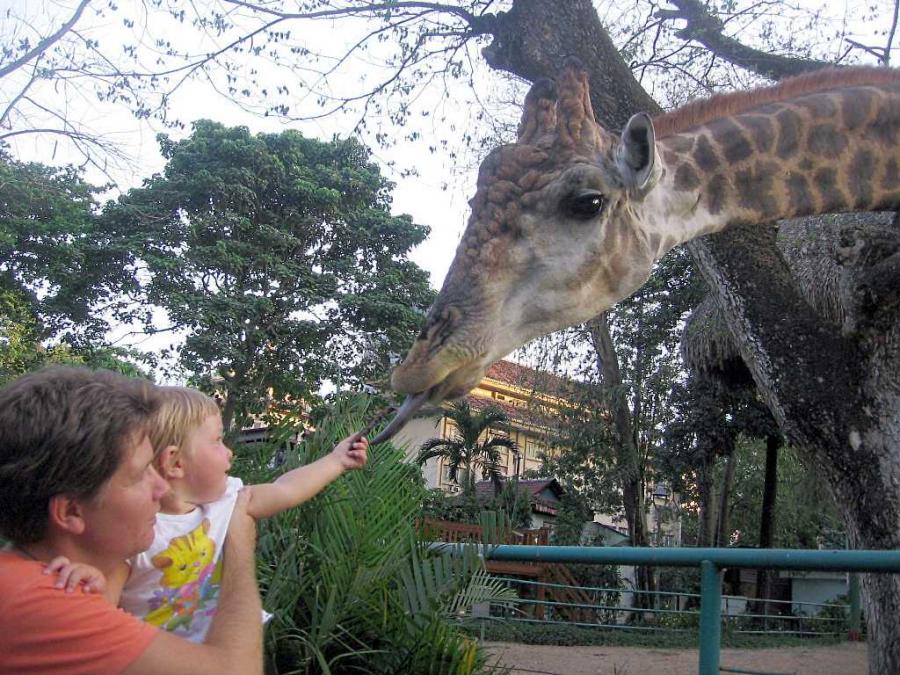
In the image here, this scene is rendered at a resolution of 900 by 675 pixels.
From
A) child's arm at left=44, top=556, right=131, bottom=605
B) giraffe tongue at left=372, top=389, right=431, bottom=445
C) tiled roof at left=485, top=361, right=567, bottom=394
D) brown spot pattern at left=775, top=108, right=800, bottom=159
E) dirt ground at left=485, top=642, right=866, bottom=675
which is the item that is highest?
tiled roof at left=485, top=361, right=567, bottom=394

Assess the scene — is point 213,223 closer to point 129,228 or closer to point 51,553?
point 129,228

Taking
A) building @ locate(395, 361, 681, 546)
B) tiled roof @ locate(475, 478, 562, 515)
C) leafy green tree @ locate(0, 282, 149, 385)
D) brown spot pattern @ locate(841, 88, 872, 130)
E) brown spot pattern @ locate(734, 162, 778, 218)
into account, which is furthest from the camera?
tiled roof @ locate(475, 478, 562, 515)

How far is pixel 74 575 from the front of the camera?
1529 mm

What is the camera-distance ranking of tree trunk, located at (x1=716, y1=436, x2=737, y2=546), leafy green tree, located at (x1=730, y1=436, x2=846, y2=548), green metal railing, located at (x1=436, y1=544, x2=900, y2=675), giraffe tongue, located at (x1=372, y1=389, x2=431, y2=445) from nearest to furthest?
1. green metal railing, located at (x1=436, y1=544, x2=900, y2=675)
2. giraffe tongue, located at (x1=372, y1=389, x2=431, y2=445)
3. tree trunk, located at (x1=716, y1=436, x2=737, y2=546)
4. leafy green tree, located at (x1=730, y1=436, x2=846, y2=548)

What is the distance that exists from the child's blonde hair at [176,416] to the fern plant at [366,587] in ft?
4.63

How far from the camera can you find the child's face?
7.13 feet

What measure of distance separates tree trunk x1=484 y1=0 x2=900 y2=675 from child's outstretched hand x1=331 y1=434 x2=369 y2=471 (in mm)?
2474

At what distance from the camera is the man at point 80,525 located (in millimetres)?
1437

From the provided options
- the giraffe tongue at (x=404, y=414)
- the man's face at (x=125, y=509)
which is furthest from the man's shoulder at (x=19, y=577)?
the giraffe tongue at (x=404, y=414)

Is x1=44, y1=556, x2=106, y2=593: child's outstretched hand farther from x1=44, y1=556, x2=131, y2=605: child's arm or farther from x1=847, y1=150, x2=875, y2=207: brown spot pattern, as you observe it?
x1=847, y1=150, x2=875, y2=207: brown spot pattern

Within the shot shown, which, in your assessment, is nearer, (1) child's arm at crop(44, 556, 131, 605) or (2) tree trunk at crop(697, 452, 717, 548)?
(1) child's arm at crop(44, 556, 131, 605)

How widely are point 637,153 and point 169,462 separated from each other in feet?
6.11

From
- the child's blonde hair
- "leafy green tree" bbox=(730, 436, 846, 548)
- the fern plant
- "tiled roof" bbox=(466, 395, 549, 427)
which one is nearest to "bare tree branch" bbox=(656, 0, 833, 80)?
the fern plant

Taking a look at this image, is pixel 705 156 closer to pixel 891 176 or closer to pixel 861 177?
pixel 861 177
